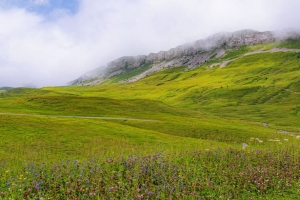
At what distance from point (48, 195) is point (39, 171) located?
465 centimetres

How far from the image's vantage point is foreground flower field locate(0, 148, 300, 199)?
13875mm

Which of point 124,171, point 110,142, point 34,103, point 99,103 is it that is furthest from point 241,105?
point 124,171

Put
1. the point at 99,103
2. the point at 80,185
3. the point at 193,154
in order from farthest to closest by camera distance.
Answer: the point at 99,103 < the point at 193,154 < the point at 80,185

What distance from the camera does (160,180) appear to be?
16.1 metres

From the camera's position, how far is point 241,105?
639ft

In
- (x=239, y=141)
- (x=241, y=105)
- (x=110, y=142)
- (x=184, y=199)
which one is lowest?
(x=241, y=105)

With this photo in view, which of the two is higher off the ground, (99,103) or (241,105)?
(99,103)

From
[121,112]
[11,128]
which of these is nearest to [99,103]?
[121,112]

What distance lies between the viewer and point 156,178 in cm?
1623

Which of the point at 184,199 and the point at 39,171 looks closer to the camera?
the point at 184,199

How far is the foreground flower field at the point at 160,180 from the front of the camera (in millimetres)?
13875

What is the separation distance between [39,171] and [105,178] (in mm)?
4992

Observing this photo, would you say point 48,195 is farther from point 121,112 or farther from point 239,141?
point 121,112

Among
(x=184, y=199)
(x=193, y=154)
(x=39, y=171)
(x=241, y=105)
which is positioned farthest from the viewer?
(x=241, y=105)
